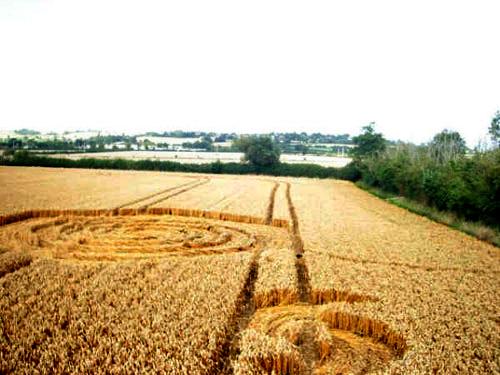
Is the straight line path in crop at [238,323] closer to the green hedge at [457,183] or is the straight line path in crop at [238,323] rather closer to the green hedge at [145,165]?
the green hedge at [457,183]

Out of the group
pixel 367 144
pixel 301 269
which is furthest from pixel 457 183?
pixel 367 144

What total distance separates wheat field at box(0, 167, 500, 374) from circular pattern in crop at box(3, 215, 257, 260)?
0.08 meters

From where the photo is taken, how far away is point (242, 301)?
329 inches

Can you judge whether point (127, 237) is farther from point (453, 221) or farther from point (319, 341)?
point (453, 221)

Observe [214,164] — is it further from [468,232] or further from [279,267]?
[279,267]

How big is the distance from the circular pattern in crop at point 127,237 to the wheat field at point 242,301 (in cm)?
8

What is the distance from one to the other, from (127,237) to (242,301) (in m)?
7.45

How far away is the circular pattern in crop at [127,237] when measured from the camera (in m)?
12.6

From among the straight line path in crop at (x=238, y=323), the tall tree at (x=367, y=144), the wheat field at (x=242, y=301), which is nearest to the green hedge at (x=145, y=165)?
the tall tree at (x=367, y=144)

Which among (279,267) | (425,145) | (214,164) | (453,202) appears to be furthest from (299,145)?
(279,267)

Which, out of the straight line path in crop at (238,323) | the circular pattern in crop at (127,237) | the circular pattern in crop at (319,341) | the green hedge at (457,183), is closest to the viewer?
the straight line path in crop at (238,323)

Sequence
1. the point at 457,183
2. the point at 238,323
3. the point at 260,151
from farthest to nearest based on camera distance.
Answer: the point at 260,151
the point at 457,183
the point at 238,323

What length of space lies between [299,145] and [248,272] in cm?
12310

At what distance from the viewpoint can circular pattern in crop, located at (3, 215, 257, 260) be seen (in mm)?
12633
